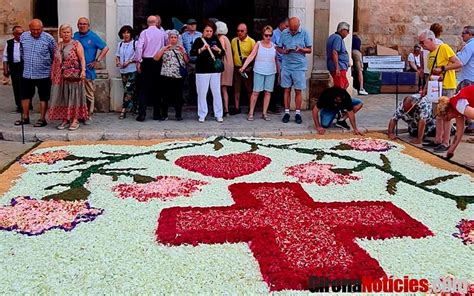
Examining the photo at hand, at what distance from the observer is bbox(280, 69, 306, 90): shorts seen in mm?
10594

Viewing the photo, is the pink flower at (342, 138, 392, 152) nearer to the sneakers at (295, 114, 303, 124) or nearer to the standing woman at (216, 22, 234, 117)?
the sneakers at (295, 114, 303, 124)

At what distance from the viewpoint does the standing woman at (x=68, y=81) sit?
939 cm

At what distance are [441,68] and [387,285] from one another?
18.6ft

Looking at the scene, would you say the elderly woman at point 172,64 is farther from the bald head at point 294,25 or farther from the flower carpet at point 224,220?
the flower carpet at point 224,220

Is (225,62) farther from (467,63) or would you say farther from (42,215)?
(42,215)

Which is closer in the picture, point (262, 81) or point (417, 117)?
point (417, 117)

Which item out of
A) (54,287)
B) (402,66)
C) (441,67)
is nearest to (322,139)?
(441,67)

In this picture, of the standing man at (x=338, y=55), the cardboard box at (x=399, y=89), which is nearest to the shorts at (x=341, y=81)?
the standing man at (x=338, y=55)

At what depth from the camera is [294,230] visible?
16.7 feet

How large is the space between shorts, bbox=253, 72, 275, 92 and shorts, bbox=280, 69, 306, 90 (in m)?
0.20

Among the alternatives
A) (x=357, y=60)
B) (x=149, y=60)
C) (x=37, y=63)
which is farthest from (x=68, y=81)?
(x=357, y=60)

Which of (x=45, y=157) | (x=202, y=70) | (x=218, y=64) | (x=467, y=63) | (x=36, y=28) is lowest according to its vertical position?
(x=45, y=157)

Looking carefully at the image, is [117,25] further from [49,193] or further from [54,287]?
[54,287]

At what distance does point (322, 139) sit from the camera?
30.3 ft
